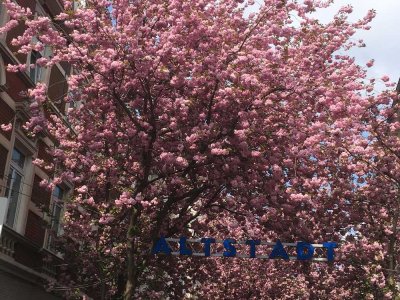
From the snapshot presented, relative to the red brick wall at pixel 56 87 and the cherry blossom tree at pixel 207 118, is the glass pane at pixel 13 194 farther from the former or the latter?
the red brick wall at pixel 56 87

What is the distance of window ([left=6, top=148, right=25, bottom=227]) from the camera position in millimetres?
14256

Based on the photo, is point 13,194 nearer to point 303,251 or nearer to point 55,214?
point 55,214

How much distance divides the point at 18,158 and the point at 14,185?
0.79 meters

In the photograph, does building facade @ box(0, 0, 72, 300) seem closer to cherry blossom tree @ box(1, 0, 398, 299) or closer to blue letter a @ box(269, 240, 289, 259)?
cherry blossom tree @ box(1, 0, 398, 299)

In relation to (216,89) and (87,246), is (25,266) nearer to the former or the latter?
(87,246)

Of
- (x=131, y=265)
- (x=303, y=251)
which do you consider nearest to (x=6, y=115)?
(x=131, y=265)

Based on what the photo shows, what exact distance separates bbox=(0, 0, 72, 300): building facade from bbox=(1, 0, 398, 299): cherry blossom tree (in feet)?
3.52

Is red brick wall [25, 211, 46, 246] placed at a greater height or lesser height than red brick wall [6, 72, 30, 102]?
lesser

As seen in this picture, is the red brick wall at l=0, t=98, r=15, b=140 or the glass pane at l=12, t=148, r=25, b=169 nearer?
the red brick wall at l=0, t=98, r=15, b=140

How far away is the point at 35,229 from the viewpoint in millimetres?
15688

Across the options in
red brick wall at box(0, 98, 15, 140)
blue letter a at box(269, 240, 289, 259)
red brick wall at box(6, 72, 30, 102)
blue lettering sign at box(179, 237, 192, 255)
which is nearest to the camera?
red brick wall at box(0, 98, 15, 140)

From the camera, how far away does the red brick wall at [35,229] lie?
49.7ft

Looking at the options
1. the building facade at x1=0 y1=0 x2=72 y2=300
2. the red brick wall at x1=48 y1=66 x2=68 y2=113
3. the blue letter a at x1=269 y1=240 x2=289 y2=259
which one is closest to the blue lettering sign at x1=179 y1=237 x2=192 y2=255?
the blue letter a at x1=269 y1=240 x2=289 y2=259

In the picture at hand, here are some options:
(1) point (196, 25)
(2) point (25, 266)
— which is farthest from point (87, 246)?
(1) point (196, 25)
